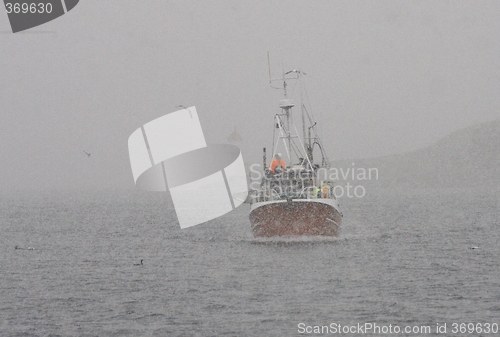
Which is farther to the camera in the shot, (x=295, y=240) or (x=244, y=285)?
(x=295, y=240)

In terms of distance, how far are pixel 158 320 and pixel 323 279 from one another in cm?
1411

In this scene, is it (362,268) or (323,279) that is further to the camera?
(362,268)

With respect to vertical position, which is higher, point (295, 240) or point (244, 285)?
point (244, 285)

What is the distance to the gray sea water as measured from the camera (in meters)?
33.1

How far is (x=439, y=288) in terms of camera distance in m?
40.8

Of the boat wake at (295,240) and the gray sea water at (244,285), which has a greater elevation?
the gray sea water at (244,285)

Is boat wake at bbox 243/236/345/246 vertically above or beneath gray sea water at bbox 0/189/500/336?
beneath

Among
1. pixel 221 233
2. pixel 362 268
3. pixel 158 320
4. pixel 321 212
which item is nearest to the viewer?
pixel 158 320

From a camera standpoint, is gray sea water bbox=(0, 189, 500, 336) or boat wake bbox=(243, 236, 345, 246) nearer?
gray sea water bbox=(0, 189, 500, 336)

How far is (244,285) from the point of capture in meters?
42.8

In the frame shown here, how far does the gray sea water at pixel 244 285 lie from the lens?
3312 cm

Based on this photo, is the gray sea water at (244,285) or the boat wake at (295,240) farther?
the boat wake at (295,240)

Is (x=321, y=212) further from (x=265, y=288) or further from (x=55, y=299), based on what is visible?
(x=55, y=299)

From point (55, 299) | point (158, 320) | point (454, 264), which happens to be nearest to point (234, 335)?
point (158, 320)
